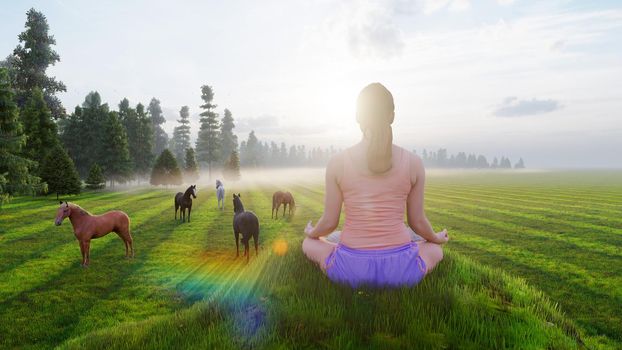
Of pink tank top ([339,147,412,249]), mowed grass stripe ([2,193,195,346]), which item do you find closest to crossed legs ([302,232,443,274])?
pink tank top ([339,147,412,249])

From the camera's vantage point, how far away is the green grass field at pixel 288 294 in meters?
3.39

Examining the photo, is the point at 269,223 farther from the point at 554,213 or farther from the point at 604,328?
the point at 554,213

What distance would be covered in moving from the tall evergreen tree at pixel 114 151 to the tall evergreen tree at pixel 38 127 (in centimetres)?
1121

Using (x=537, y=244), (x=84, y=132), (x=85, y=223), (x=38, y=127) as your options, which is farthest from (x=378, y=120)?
(x=84, y=132)

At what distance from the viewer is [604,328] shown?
257 inches

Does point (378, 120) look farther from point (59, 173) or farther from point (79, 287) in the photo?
point (59, 173)

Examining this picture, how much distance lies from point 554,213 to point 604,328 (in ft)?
61.7

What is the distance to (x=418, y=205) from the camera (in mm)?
4016

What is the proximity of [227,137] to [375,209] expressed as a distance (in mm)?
87543

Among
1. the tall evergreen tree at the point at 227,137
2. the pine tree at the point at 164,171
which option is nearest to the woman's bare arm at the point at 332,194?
the pine tree at the point at 164,171

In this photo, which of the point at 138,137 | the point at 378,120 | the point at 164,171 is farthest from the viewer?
the point at 138,137

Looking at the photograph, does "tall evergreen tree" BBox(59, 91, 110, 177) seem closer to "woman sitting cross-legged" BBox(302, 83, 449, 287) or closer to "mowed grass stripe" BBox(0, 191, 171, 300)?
"mowed grass stripe" BBox(0, 191, 171, 300)

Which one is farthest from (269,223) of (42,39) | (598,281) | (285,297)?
(42,39)

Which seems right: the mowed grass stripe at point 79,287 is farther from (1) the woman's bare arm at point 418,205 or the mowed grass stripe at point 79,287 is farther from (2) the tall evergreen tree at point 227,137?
(2) the tall evergreen tree at point 227,137
